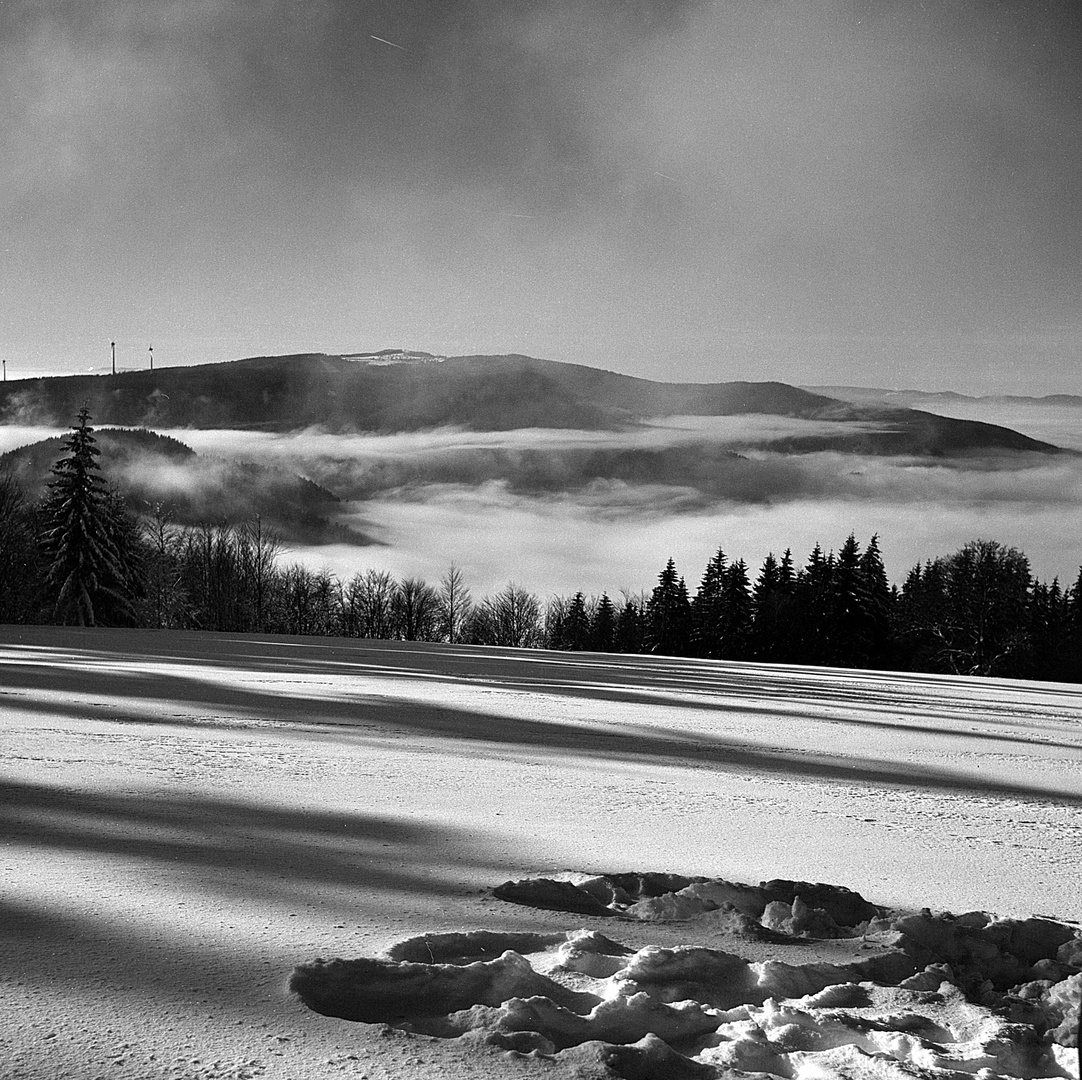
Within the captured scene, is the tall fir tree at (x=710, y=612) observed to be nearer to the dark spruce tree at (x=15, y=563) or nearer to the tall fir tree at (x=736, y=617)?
the tall fir tree at (x=736, y=617)

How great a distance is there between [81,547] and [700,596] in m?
30.9

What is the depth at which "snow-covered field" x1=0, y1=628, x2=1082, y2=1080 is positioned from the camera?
2.01 meters

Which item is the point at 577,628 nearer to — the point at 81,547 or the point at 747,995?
the point at 81,547

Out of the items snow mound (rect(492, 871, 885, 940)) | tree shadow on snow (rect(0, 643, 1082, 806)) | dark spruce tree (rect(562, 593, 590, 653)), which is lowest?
dark spruce tree (rect(562, 593, 590, 653))

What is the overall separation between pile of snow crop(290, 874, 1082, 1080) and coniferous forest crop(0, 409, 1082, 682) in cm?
3640

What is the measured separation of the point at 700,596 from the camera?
55.1 m

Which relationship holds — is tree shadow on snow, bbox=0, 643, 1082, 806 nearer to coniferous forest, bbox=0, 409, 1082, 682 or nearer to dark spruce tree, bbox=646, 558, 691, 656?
coniferous forest, bbox=0, 409, 1082, 682

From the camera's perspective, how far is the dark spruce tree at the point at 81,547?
A: 3569 centimetres

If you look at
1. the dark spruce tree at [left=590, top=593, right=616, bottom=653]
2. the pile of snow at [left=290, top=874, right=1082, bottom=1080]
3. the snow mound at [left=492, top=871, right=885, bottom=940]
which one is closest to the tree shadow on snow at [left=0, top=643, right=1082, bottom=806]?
the snow mound at [left=492, top=871, right=885, bottom=940]

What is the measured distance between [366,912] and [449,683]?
8258 mm

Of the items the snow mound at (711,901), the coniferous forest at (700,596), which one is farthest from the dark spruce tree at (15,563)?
the snow mound at (711,901)

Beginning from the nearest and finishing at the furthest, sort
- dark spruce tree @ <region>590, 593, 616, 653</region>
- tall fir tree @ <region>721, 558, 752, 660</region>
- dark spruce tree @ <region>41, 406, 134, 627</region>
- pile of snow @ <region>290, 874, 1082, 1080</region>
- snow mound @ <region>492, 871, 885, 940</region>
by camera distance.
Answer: pile of snow @ <region>290, 874, 1082, 1080</region> → snow mound @ <region>492, 871, 885, 940</region> → dark spruce tree @ <region>41, 406, 134, 627</region> → tall fir tree @ <region>721, 558, 752, 660</region> → dark spruce tree @ <region>590, 593, 616, 653</region>

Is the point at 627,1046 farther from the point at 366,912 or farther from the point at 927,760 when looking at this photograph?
the point at 927,760

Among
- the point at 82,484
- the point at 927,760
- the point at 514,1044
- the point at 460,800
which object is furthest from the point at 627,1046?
the point at 82,484
